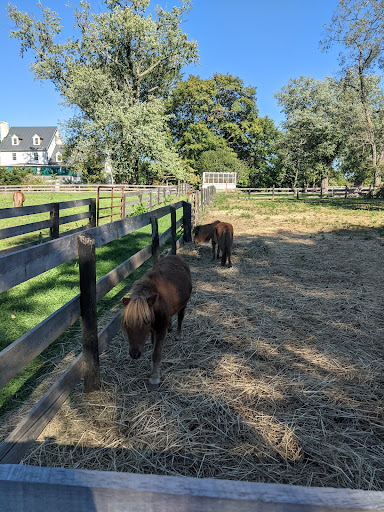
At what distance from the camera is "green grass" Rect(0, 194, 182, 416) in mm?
3626

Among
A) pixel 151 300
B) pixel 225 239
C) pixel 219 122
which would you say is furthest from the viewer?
pixel 219 122

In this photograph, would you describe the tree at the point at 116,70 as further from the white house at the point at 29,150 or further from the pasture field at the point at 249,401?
the white house at the point at 29,150

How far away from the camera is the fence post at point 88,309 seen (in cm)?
314

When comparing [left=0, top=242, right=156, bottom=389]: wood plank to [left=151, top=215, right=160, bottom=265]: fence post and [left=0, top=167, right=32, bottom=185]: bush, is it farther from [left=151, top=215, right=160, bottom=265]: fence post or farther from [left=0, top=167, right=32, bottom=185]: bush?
[left=0, top=167, right=32, bottom=185]: bush

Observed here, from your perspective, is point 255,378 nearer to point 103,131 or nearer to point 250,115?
point 103,131

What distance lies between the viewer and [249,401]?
11.0 ft

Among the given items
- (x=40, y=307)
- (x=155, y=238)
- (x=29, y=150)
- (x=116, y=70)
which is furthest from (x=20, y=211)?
(x=29, y=150)

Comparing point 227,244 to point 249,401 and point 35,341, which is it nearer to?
point 249,401

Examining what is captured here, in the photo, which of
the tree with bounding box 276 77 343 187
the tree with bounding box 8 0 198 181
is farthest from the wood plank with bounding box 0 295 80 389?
the tree with bounding box 276 77 343 187

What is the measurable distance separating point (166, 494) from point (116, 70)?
3826 cm

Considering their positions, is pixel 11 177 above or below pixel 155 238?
above

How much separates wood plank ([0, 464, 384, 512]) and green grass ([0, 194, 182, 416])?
2883 mm

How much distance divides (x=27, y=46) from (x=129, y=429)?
3965 centimetres

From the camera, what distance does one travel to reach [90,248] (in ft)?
10.3
